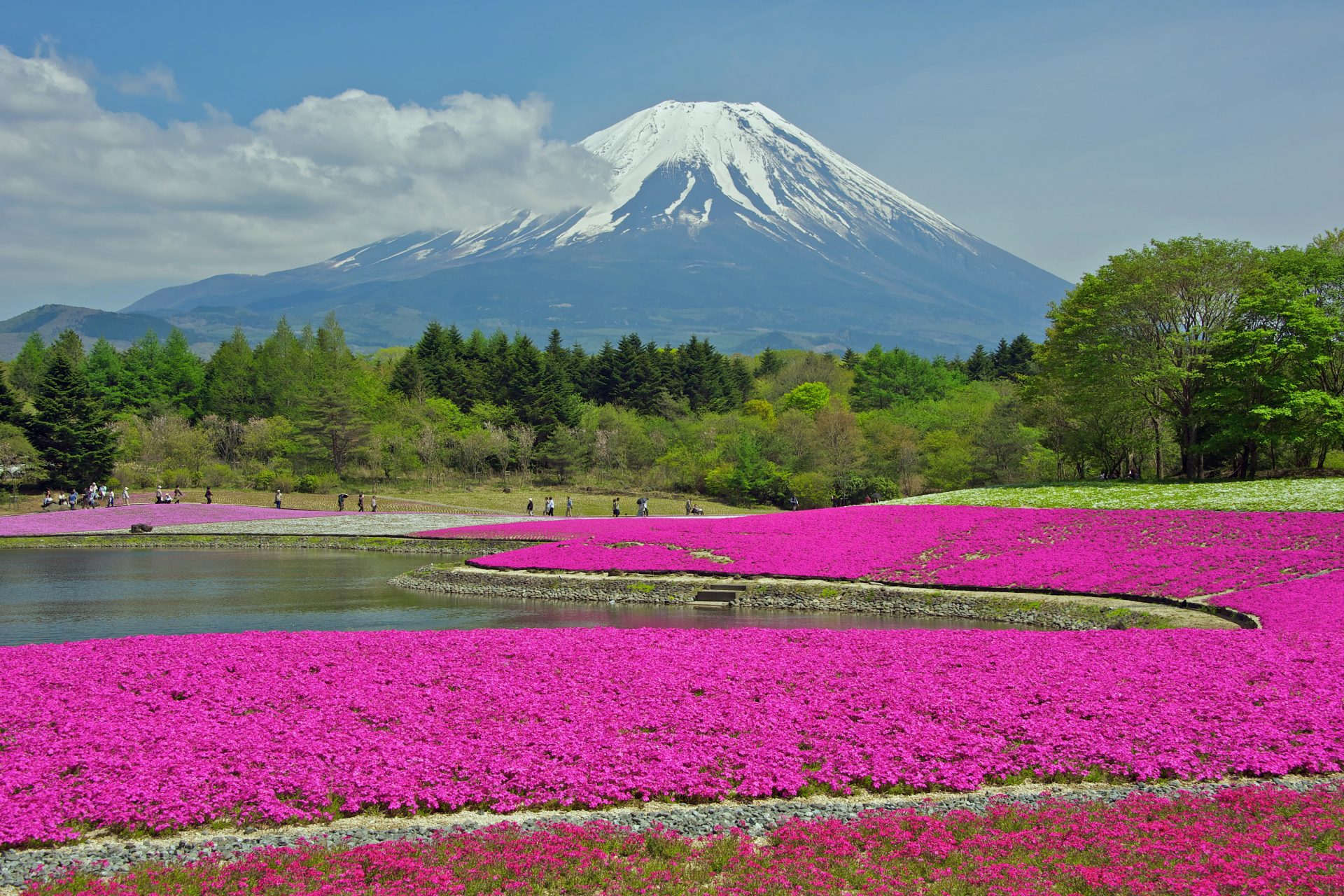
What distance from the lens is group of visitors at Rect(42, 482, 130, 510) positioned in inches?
2372

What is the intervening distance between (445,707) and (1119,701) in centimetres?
1025

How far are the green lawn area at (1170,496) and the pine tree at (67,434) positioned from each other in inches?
2215

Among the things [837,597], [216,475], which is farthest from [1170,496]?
[216,475]

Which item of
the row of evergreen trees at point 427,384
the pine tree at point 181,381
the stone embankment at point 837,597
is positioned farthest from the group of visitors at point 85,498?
the stone embankment at point 837,597

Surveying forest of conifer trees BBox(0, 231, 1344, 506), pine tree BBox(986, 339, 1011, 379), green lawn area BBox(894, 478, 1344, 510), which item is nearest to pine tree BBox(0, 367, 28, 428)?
forest of conifer trees BBox(0, 231, 1344, 506)

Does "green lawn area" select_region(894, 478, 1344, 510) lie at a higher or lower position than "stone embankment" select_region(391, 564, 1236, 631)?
higher

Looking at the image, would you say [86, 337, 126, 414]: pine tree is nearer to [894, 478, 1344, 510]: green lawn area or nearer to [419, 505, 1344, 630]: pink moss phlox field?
[419, 505, 1344, 630]: pink moss phlox field

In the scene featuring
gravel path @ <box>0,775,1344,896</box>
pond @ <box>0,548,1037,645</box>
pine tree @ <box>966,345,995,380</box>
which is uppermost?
pine tree @ <box>966,345,995,380</box>

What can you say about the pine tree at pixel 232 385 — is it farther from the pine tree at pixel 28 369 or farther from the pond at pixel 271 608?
the pond at pixel 271 608

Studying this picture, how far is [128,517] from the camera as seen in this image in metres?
52.2

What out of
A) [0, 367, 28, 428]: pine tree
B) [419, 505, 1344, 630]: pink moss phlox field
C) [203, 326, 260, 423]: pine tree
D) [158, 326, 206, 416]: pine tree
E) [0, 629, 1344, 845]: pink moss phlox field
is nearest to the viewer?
[0, 629, 1344, 845]: pink moss phlox field

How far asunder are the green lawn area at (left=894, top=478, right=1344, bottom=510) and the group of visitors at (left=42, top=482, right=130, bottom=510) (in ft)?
165

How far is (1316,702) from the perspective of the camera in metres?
14.3

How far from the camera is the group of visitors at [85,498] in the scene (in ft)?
198
